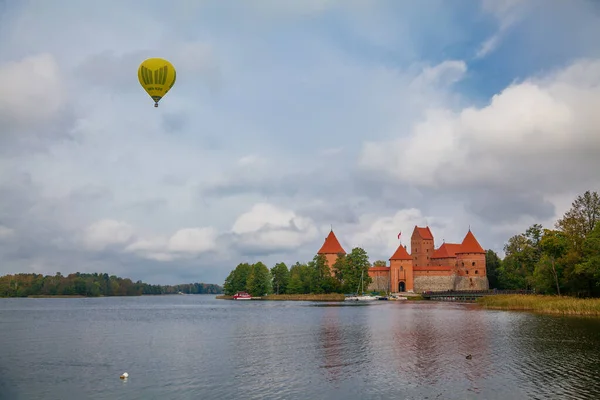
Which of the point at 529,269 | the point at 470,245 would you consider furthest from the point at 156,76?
the point at 470,245

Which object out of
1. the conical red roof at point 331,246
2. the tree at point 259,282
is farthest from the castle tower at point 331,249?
the tree at point 259,282

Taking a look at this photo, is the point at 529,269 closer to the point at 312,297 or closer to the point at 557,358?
the point at 312,297

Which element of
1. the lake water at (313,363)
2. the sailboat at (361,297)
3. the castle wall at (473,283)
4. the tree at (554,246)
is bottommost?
the lake water at (313,363)

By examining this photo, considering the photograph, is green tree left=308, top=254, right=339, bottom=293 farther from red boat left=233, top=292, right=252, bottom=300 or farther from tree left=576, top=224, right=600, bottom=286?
tree left=576, top=224, right=600, bottom=286

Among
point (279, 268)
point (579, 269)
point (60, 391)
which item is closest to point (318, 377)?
point (60, 391)

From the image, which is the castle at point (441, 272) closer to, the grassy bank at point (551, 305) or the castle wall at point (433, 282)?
the castle wall at point (433, 282)

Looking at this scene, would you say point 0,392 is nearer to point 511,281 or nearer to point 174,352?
point 174,352
